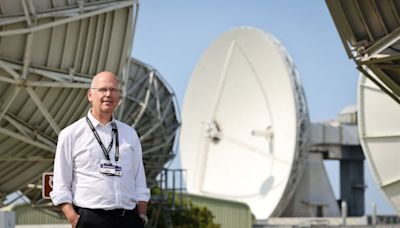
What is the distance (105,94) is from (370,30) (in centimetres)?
1168

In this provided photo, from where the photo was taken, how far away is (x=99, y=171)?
6.83 m

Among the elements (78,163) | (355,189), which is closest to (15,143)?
(78,163)

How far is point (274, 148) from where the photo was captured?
62.2 meters

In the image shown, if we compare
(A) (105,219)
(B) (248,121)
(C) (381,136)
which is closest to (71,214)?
(A) (105,219)

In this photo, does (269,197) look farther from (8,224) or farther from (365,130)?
(8,224)

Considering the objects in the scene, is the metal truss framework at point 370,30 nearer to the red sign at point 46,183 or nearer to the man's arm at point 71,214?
the red sign at point 46,183

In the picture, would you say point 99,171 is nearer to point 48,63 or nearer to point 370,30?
point 370,30

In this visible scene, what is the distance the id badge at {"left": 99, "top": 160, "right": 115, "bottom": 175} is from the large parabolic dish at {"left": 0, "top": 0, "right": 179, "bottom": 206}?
51.9ft

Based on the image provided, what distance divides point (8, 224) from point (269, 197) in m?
51.6

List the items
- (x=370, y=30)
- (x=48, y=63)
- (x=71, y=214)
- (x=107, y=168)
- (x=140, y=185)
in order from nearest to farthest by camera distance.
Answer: (x=71, y=214), (x=107, y=168), (x=140, y=185), (x=370, y=30), (x=48, y=63)

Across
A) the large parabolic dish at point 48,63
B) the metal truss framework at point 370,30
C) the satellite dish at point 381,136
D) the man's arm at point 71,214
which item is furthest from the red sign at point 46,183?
the satellite dish at point 381,136

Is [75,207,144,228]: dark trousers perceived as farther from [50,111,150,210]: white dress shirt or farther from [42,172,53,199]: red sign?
[42,172,53,199]: red sign

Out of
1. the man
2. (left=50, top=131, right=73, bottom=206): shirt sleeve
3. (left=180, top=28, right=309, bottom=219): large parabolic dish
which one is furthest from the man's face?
(left=180, top=28, right=309, bottom=219): large parabolic dish

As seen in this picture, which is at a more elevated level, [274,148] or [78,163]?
[274,148]
